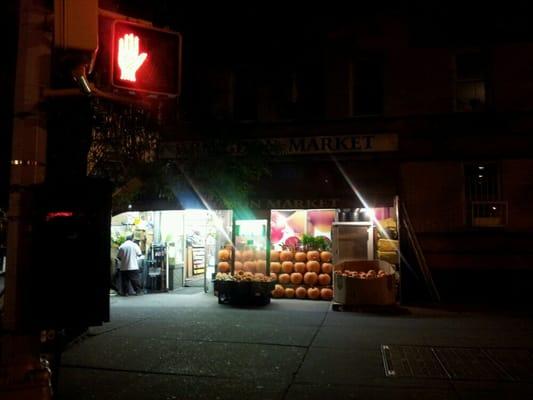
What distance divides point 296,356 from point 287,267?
21.0ft

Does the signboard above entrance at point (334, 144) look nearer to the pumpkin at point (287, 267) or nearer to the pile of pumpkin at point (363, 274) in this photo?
the pumpkin at point (287, 267)

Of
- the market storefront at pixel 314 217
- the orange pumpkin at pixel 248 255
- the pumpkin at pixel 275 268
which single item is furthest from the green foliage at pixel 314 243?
the orange pumpkin at pixel 248 255

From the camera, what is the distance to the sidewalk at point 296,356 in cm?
553

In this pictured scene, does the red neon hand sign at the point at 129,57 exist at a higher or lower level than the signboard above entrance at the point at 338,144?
lower

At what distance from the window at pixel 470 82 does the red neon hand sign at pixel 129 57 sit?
11.0 metres

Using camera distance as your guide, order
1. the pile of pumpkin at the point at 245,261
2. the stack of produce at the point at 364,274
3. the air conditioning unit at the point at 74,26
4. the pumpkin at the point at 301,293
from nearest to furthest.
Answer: the air conditioning unit at the point at 74,26
the stack of produce at the point at 364,274
the pumpkin at the point at 301,293
the pile of pumpkin at the point at 245,261

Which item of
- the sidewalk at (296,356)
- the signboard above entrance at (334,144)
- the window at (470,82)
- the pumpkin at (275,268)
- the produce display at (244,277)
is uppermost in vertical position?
the window at (470,82)

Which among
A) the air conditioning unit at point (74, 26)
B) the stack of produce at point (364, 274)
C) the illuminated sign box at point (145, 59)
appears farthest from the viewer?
the stack of produce at point (364, 274)

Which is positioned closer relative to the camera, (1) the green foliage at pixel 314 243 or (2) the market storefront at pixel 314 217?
(2) the market storefront at pixel 314 217

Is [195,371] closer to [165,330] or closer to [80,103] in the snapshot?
[165,330]

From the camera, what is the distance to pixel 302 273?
526 inches

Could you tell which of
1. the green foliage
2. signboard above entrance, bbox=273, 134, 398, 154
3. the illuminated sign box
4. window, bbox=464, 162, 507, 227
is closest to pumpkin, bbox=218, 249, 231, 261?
the green foliage

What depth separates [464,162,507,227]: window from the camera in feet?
42.1

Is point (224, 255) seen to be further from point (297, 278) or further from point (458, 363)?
point (458, 363)
